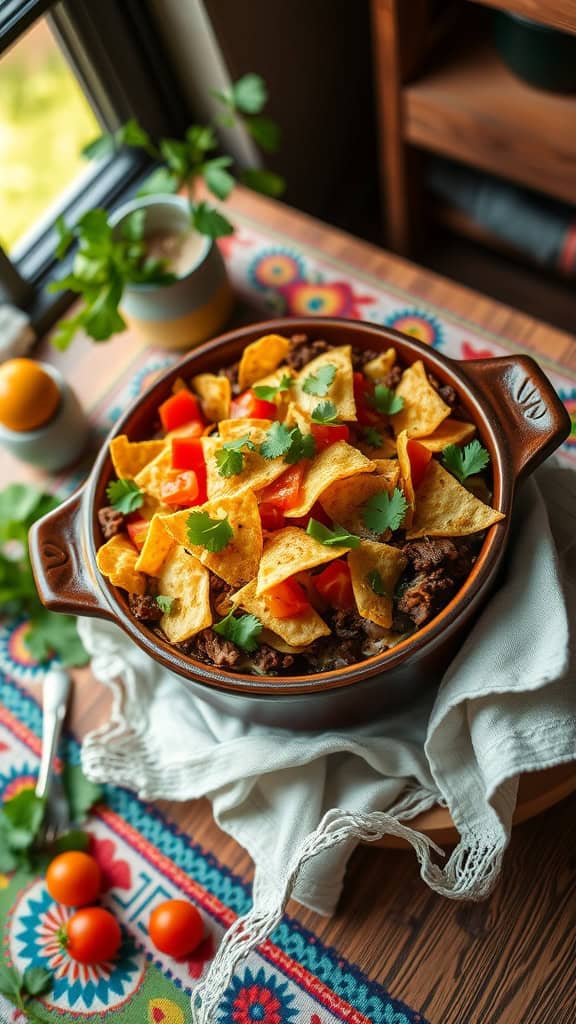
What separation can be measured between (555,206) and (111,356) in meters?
0.93

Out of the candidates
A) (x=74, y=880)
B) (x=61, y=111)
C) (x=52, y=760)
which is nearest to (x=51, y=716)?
(x=52, y=760)

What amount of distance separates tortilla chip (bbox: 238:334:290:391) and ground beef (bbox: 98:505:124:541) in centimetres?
23

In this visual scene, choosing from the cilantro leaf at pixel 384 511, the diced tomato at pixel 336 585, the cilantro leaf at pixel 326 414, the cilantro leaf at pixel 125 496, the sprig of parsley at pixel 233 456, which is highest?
the sprig of parsley at pixel 233 456

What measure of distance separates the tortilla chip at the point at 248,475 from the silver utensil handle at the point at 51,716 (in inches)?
16.4

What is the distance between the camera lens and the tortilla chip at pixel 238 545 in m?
1.06

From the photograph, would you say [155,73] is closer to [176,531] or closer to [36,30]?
[36,30]

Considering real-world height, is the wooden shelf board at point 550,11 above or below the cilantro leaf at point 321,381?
above

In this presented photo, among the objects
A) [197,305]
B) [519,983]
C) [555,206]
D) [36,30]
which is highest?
[36,30]

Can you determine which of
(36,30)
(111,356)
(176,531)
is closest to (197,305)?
(111,356)

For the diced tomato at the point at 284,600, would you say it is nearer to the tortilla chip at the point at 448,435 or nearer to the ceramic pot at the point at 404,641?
the ceramic pot at the point at 404,641

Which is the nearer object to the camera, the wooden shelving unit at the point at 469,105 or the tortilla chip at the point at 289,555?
the tortilla chip at the point at 289,555

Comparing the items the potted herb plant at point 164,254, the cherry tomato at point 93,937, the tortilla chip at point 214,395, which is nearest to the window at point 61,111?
the potted herb plant at point 164,254

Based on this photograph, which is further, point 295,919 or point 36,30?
point 36,30

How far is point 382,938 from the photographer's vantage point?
1.12 m
